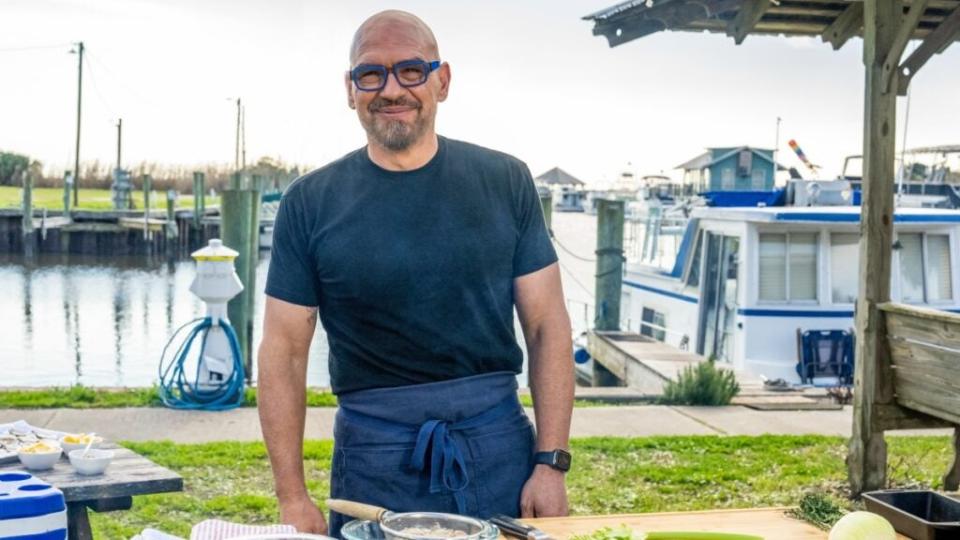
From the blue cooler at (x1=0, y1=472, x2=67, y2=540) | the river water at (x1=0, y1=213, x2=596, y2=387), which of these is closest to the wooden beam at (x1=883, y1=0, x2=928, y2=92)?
the blue cooler at (x1=0, y1=472, x2=67, y2=540)

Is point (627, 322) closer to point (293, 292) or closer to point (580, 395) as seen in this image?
point (580, 395)

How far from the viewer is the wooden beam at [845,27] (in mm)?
7688

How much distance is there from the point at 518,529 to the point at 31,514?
1.02 metres

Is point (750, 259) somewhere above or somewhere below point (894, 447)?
above

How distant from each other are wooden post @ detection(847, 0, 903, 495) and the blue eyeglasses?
4.46 m

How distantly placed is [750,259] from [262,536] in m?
12.8

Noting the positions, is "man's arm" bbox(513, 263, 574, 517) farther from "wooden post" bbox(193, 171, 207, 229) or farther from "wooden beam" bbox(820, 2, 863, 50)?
"wooden post" bbox(193, 171, 207, 229)

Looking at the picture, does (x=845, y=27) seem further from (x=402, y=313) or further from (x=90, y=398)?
(x=90, y=398)

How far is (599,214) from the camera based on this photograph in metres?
15.0

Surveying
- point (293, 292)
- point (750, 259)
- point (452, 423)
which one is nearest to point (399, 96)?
point (293, 292)

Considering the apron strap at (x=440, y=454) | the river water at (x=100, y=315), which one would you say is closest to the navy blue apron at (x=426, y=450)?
the apron strap at (x=440, y=454)

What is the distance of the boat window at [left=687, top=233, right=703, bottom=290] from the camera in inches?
647

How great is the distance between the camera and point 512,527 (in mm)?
2500

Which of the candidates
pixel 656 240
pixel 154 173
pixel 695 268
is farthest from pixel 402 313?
pixel 154 173
